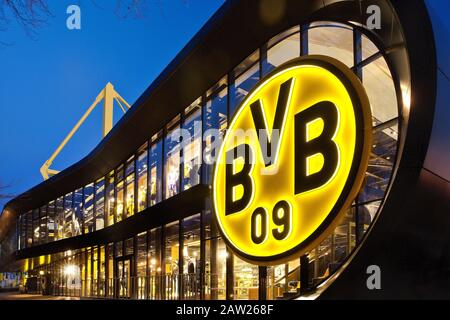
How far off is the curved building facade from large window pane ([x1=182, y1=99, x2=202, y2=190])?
73mm

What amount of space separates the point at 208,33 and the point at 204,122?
13.1 feet

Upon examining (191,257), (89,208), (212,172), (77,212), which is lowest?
(191,257)

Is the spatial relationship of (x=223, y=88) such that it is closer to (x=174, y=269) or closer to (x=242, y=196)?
(x=242, y=196)

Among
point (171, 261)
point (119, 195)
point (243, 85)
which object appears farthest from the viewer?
point (119, 195)

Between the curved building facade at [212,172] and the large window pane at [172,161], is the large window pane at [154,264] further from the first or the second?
the large window pane at [172,161]

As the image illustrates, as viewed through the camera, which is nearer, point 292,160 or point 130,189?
point 292,160

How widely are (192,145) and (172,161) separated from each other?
1.97m

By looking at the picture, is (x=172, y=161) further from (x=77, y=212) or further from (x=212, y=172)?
(x=77, y=212)

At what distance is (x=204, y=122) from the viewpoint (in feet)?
59.5

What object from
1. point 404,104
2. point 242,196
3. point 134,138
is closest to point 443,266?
point 404,104

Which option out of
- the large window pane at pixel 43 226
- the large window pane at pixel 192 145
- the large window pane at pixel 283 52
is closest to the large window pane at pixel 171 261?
the large window pane at pixel 192 145

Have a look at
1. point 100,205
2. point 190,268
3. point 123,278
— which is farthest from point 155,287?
point 100,205

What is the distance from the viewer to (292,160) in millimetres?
11031

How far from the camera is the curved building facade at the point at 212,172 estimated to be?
26.9 ft
